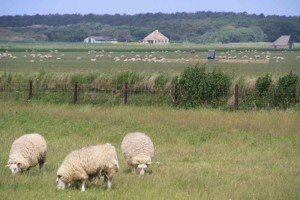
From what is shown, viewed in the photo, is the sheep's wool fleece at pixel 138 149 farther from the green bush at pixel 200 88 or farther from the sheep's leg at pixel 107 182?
the green bush at pixel 200 88

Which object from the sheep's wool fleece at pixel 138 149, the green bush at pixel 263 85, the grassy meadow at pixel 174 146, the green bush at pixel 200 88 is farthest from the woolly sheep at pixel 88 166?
the green bush at pixel 263 85

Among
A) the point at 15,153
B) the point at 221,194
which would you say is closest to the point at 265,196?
the point at 221,194

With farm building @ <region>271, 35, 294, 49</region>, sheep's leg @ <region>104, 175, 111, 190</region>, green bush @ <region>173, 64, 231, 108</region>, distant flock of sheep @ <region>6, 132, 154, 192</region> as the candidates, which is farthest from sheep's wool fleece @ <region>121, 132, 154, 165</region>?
farm building @ <region>271, 35, 294, 49</region>

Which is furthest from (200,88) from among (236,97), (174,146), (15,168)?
(15,168)

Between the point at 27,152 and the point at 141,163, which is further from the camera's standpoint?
the point at 141,163

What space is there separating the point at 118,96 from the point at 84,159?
21838mm

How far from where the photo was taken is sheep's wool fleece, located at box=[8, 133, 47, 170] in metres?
15.8

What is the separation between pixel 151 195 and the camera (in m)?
13.9

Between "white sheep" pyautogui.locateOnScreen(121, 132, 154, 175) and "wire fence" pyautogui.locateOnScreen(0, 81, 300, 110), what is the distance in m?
14.6

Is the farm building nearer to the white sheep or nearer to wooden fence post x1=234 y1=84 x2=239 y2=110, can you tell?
wooden fence post x1=234 y1=84 x2=239 y2=110

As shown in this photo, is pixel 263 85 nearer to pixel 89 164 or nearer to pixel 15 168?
pixel 15 168

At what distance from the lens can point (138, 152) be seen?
1669cm

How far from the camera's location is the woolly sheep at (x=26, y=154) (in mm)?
15727

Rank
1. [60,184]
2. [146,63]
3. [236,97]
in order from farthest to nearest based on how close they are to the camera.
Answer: [146,63], [236,97], [60,184]
